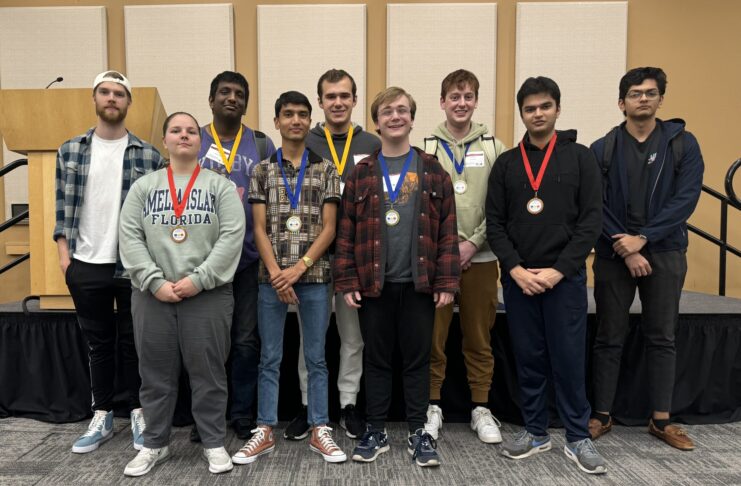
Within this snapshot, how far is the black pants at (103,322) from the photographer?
7.13ft

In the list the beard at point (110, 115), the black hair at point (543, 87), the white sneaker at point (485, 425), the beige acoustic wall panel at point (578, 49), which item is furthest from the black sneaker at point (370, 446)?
the beige acoustic wall panel at point (578, 49)

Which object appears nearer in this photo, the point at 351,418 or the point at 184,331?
the point at 184,331

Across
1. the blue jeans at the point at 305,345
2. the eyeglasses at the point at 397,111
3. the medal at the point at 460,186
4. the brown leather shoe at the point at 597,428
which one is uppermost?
the eyeglasses at the point at 397,111

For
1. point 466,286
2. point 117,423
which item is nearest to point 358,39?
point 466,286

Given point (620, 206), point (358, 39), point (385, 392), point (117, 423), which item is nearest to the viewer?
point (385, 392)

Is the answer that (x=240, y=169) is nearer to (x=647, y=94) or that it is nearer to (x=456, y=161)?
(x=456, y=161)

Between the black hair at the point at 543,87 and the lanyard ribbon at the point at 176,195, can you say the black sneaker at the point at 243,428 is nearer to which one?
the lanyard ribbon at the point at 176,195

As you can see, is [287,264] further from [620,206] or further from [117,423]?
[620,206]

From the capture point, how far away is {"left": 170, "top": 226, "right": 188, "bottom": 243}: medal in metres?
1.95

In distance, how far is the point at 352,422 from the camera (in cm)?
232

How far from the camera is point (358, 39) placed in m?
4.34

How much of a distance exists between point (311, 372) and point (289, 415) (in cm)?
57

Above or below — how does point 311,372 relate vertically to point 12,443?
above

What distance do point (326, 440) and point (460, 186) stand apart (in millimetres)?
1330
